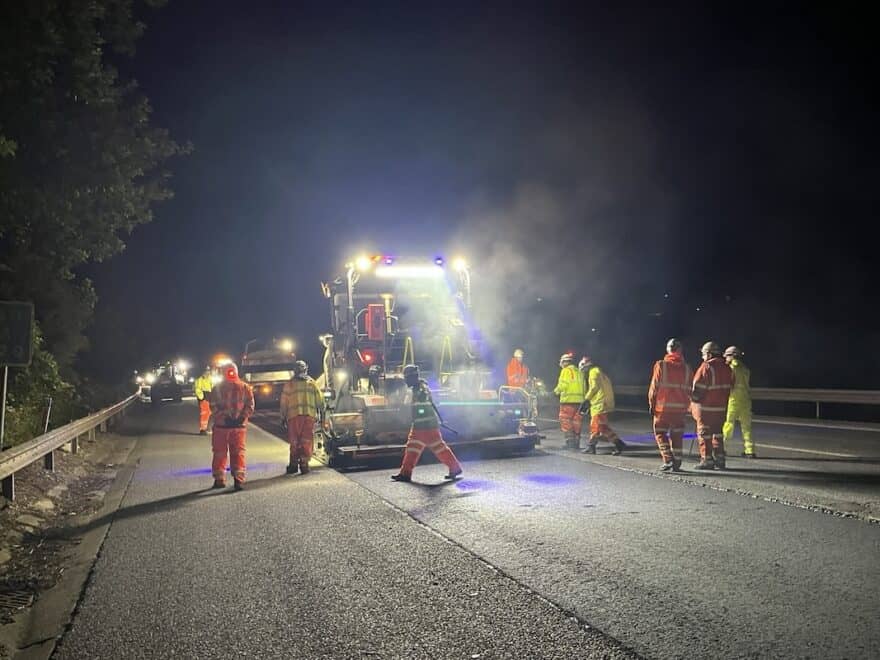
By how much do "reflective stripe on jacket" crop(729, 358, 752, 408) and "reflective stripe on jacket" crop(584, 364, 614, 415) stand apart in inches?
70.8

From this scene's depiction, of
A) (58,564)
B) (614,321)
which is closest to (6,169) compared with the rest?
(58,564)

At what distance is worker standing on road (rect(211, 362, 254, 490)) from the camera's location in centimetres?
1003

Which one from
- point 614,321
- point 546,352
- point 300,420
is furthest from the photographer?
point 614,321

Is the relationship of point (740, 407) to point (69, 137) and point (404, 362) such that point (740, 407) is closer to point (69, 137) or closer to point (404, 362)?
point (404, 362)

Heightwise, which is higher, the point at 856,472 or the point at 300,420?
the point at 300,420

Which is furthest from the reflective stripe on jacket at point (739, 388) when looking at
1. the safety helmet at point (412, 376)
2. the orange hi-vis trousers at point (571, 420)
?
the safety helmet at point (412, 376)

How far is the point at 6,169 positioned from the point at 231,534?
976 centimetres

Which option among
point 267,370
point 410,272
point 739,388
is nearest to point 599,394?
point 739,388

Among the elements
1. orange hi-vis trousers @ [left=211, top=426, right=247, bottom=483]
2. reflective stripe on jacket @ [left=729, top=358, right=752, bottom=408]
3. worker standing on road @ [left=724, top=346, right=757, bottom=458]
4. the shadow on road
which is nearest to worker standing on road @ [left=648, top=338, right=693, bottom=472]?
worker standing on road @ [left=724, top=346, right=757, bottom=458]

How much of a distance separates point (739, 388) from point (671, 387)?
7.53 feet

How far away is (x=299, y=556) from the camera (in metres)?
6.08

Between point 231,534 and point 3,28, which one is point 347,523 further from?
point 3,28

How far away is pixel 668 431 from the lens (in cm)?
991

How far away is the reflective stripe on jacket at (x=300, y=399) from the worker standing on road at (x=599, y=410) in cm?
433
